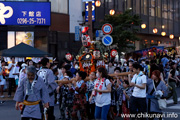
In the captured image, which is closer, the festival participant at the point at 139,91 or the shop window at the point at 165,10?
the festival participant at the point at 139,91

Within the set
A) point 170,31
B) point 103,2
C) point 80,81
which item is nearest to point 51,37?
point 103,2

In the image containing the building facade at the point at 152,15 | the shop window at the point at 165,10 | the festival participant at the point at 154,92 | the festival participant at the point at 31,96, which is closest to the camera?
the festival participant at the point at 31,96

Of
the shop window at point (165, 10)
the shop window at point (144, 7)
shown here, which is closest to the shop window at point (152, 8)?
the shop window at point (144, 7)

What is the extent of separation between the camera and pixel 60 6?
28812 millimetres

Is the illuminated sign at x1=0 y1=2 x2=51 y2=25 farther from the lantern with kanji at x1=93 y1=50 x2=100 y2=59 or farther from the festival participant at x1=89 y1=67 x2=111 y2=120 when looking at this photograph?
the festival participant at x1=89 y1=67 x2=111 y2=120

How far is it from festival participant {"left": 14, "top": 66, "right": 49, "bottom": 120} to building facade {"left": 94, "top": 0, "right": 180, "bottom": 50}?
2664cm

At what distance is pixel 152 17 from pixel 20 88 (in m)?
39.1

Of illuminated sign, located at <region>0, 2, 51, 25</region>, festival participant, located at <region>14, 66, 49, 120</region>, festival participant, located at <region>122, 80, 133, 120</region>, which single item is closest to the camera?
festival participant, located at <region>14, 66, 49, 120</region>

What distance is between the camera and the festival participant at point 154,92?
8328 millimetres

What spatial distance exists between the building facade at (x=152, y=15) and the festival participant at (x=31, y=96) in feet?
87.4

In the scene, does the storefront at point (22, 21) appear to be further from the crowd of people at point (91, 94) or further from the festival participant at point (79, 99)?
the festival participant at point (79, 99)

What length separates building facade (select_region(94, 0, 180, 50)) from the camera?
118 ft

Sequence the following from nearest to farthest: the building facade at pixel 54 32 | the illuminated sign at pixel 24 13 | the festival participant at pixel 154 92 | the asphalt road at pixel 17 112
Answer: the festival participant at pixel 154 92 < the asphalt road at pixel 17 112 < the illuminated sign at pixel 24 13 < the building facade at pixel 54 32

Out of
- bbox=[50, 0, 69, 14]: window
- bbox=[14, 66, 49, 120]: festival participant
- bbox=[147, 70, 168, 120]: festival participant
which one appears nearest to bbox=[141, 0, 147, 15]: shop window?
bbox=[50, 0, 69, 14]: window
